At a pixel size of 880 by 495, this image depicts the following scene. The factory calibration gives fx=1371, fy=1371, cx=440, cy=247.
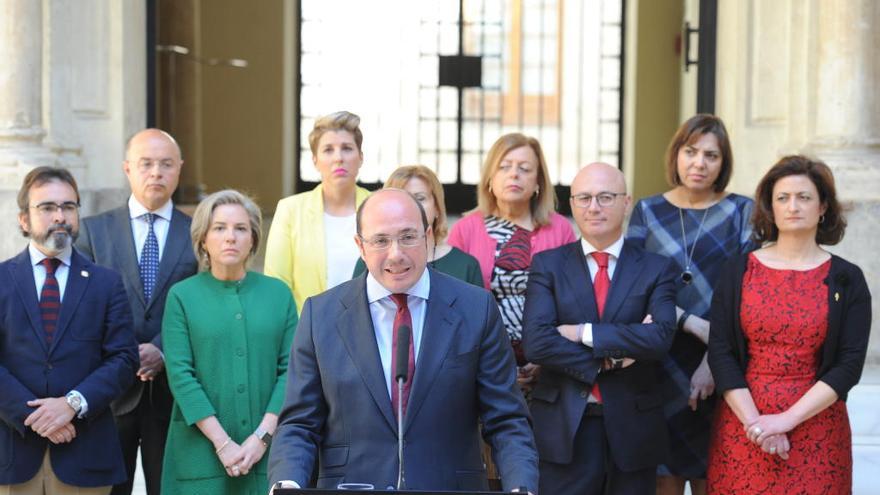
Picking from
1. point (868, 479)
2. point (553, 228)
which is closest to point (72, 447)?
point (553, 228)

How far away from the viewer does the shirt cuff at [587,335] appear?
4.79m

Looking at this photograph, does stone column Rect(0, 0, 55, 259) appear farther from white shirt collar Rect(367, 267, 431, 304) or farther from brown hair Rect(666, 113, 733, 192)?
white shirt collar Rect(367, 267, 431, 304)

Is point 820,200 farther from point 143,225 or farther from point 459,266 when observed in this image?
point 143,225

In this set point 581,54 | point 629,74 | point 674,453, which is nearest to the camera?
point 674,453

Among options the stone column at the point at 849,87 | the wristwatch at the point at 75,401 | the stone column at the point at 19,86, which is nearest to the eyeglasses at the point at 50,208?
the wristwatch at the point at 75,401

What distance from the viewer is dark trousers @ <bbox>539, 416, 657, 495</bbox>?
4891 millimetres

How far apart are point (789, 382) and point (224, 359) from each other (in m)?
2.01

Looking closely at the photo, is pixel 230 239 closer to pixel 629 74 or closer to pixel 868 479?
pixel 868 479

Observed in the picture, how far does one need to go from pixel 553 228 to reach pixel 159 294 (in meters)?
1.57

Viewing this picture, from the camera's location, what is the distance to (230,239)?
16.2 ft

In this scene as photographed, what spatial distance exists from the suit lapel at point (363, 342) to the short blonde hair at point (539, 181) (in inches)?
77.2

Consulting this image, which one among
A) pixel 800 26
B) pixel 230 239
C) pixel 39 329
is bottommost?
pixel 39 329

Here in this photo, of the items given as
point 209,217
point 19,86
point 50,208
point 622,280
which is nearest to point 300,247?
point 209,217

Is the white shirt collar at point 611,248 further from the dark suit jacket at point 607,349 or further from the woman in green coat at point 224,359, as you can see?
the woman in green coat at point 224,359
